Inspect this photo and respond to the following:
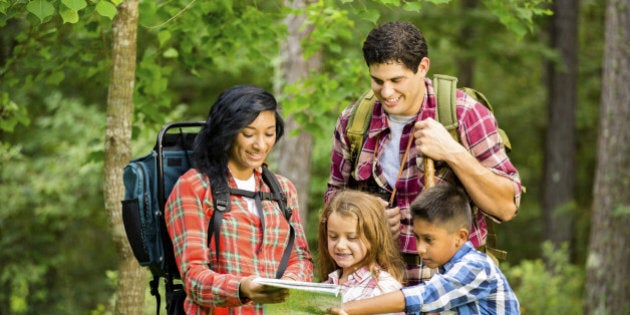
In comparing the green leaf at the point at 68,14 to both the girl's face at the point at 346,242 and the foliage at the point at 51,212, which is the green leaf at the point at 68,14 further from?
the foliage at the point at 51,212

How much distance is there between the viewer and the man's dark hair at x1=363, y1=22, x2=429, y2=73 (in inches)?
141

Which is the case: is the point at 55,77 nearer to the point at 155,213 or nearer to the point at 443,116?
the point at 155,213

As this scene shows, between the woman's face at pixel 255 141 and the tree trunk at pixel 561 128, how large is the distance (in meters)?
12.0

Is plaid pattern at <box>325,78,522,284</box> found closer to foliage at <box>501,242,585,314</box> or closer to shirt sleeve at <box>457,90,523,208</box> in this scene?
shirt sleeve at <box>457,90,523,208</box>

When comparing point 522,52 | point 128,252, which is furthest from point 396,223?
point 522,52

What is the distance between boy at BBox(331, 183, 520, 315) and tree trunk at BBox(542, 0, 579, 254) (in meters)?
12.0

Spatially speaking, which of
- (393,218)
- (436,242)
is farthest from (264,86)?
(436,242)

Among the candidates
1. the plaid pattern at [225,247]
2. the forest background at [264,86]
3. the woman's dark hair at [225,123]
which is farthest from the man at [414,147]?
the forest background at [264,86]

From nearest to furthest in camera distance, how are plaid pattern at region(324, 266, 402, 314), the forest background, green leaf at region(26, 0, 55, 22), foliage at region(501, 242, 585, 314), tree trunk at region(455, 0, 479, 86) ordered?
plaid pattern at region(324, 266, 402, 314), green leaf at region(26, 0, 55, 22), the forest background, foliage at region(501, 242, 585, 314), tree trunk at region(455, 0, 479, 86)

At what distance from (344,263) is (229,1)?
2.13 m

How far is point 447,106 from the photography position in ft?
12.2

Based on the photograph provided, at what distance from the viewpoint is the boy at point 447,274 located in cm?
331

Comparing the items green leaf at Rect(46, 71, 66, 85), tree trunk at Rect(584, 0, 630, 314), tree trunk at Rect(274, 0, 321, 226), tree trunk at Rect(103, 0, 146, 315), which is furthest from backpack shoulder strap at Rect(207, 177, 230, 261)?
tree trunk at Rect(584, 0, 630, 314)

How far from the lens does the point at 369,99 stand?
404 cm
